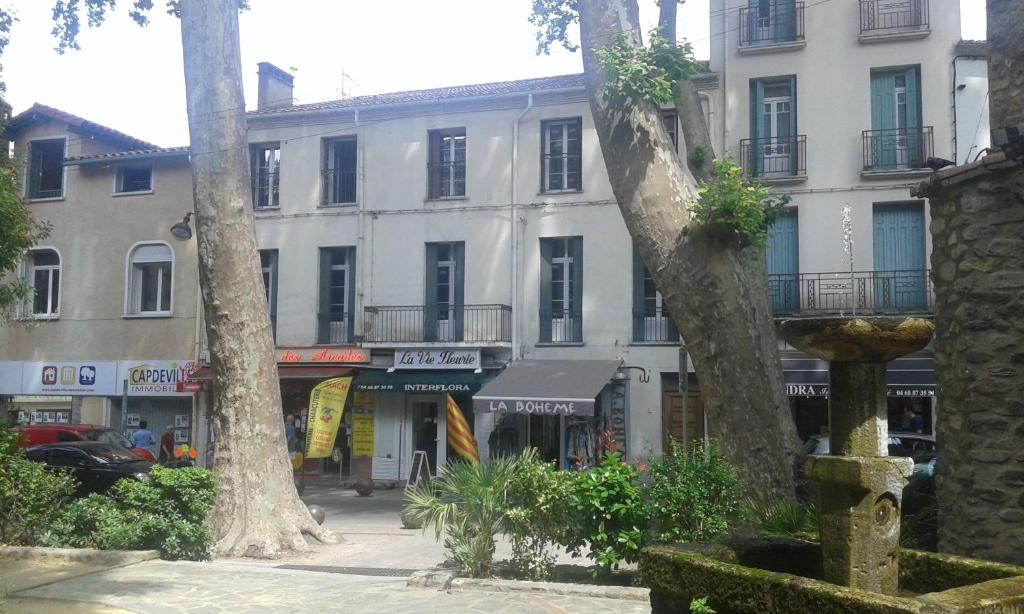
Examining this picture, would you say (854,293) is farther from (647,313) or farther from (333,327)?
(333,327)

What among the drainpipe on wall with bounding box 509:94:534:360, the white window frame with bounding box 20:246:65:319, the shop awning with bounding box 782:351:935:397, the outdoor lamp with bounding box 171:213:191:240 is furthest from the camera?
the white window frame with bounding box 20:246:65:319

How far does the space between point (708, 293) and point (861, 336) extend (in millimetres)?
4503

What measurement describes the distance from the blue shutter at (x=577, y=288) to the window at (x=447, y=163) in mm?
3385

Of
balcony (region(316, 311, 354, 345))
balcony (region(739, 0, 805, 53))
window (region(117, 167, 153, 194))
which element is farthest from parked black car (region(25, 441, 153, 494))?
balcony (region(739, 0, 805, 53))

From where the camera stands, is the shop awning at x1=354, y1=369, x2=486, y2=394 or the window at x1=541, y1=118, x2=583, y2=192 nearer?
the shop awning at x1=354, y1=369, x2=486, y2=394

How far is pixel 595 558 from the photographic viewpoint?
851cm

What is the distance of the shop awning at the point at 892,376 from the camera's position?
19656 millimetres

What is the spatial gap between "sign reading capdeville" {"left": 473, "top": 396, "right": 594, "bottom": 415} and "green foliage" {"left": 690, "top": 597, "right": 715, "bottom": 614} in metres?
15.3

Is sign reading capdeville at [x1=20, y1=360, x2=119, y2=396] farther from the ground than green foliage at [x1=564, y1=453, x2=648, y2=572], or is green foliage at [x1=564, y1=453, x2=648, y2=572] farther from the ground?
sign reading capdeville at [x1=20, y1=360, x2=119, y2=396]

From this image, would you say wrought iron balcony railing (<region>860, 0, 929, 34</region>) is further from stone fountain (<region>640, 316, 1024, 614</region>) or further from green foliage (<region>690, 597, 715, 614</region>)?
green foliage (<region>690, 597, 715, 614</region>)

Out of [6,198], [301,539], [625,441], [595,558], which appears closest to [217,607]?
[595,558]

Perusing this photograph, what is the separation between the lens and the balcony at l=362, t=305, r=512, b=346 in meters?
23.2

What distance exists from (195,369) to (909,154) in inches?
712

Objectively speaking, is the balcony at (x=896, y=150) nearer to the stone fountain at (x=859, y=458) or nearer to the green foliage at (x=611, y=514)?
the green foliage at (x=611, y=514)
